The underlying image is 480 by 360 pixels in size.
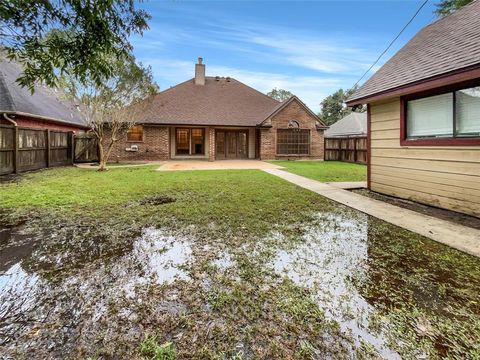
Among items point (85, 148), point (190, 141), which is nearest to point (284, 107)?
point (190, 141)

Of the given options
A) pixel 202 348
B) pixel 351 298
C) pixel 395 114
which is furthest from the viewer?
pixel 395 114

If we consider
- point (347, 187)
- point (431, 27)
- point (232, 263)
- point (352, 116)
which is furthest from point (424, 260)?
point (352, 116)

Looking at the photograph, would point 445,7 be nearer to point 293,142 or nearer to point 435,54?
point 293,142

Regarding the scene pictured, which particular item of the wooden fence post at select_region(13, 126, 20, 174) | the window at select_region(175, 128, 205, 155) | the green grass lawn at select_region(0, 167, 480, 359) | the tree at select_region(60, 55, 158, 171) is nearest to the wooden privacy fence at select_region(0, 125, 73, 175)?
the wooden fence post at select_region(13, 126, 20, 174)

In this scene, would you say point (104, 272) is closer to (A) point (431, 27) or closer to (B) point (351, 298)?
(B) point (351, 298)

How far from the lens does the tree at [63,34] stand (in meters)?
3.52

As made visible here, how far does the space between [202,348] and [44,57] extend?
4.16m

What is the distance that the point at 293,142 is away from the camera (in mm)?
20719

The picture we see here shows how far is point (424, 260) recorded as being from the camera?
3.27 metres

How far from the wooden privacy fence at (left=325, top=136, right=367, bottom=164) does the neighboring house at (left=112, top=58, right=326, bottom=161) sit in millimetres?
831

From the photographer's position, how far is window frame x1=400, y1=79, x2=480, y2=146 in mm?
5004

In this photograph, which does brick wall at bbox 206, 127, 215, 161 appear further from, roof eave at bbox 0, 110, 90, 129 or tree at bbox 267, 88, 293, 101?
tree at bbox 267, 88, 293, 101

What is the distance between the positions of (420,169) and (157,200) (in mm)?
6049

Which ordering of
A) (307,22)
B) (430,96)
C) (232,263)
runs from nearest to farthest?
(232,263) → (430,96) → (307,22)
